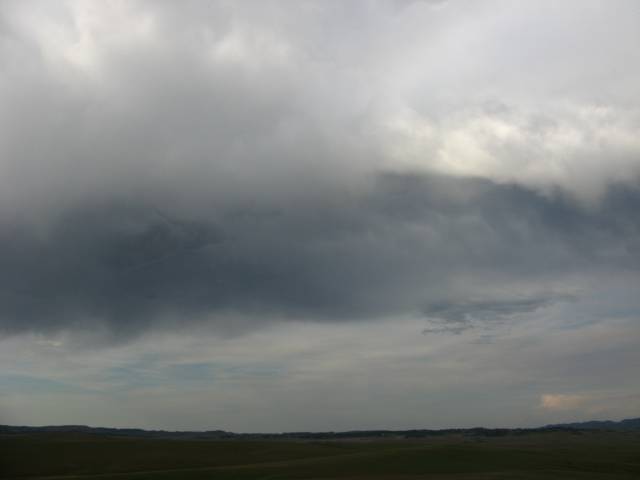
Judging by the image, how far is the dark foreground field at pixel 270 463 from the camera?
84250 millimetres

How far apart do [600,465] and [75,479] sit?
79.1m

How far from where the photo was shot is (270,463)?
4245 inches

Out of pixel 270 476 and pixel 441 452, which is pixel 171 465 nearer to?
pixel 270 476

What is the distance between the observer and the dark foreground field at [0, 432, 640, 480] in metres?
84.2

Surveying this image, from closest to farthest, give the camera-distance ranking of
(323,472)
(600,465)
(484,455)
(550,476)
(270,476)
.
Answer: (550,476) → (270,476) → (323,472) → (600,465) → (484,455)

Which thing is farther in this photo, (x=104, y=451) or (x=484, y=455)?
(x=104, y=451)

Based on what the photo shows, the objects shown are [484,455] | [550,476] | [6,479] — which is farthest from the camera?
[484,455]

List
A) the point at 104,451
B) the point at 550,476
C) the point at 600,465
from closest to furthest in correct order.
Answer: the point at 550,476 < the point at 600,465 < the point at 104,451

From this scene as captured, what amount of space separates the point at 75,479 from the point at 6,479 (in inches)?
647

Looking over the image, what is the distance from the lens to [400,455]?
346 feet

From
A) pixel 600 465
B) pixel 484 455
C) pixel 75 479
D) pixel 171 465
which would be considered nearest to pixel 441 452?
pixel 484 455

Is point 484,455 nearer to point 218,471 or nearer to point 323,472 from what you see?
point 323,472

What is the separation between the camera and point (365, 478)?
2992 inches

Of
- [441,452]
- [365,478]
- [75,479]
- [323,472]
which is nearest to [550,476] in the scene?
[365,478]
